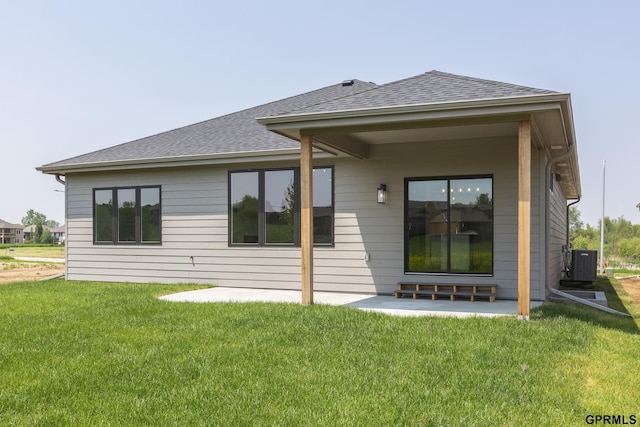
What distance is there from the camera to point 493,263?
27.4 ft

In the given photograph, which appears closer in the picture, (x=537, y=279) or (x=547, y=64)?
(x=537, y=279)

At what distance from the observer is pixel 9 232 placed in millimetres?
86250

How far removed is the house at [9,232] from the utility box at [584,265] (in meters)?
89.3

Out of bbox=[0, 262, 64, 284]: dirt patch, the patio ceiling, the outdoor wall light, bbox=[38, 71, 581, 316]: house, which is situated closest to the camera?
the patio ceiling

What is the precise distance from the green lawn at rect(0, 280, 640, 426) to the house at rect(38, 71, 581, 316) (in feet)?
4.30

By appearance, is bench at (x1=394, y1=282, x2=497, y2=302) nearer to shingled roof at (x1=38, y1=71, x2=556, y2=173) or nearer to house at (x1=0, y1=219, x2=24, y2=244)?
shingled roof at (x1=38, y1=71, x2=556, y2=173)

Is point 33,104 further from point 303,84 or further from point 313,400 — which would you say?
point 313,400

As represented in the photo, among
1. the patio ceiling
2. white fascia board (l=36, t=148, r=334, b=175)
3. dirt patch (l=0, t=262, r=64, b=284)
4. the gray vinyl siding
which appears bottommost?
dirt patch (l=0, t=262, r=64, b=284)

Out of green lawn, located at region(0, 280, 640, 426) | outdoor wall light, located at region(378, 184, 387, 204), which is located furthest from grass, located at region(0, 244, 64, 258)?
green lawn, located at region(0, 280, 640, 426)

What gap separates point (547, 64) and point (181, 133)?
9257 mm

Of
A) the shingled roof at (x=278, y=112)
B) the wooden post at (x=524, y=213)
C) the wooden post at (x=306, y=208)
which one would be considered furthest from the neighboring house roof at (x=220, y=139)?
the wooden post at (x=524, y=213)

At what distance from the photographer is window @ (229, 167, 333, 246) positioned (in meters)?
9.48

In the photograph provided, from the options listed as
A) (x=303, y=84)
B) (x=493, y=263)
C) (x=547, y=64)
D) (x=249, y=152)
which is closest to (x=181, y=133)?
(x=249, y=152)

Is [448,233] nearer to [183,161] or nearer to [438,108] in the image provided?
[438,108]
